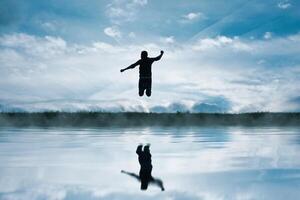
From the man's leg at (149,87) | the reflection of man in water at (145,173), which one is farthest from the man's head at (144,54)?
the reflection of man in water at (145,173)

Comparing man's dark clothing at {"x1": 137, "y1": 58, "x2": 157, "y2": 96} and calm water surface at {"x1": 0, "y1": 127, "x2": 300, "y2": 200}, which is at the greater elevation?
man's dark clothing at {"x1": 137, "y1": 58, "x2": 157, "y2": 96}

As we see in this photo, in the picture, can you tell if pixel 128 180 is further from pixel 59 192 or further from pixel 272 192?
pixel 272 192

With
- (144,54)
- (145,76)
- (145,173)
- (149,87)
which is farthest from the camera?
(144,54)

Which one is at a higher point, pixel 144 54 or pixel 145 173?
pixel 144 54

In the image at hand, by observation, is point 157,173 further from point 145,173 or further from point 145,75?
point 145,75

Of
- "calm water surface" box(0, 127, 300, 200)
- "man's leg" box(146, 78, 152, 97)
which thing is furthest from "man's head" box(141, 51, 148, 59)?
"calm water surface" box(0, 127, 300, 200)

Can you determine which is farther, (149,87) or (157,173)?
(149,87)

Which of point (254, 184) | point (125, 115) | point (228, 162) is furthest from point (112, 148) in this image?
point (125, 115)

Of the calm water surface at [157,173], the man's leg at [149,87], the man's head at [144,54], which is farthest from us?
the man's head at [144,54]

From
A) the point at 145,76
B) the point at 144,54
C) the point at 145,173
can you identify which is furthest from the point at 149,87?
the point at 145,173

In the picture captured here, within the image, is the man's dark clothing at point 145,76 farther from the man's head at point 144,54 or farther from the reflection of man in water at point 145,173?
the reflection of man in water at point 145,173

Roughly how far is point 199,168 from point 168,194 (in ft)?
10.1

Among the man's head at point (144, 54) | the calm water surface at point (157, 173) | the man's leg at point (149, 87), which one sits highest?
the man's head at point (144, 54)

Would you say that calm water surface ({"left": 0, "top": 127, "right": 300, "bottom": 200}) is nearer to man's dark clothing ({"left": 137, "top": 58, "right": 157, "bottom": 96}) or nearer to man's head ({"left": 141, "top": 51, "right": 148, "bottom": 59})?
man's dark clothing ({"left": 137, "top": 58, "right": 157, "bottom": 96})
